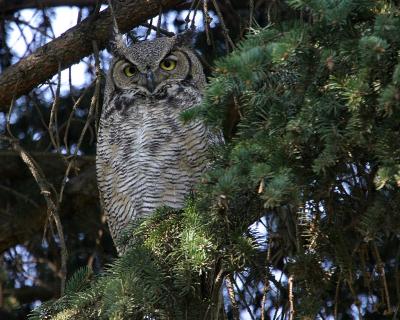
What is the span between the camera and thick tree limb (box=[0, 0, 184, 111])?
3.62 m

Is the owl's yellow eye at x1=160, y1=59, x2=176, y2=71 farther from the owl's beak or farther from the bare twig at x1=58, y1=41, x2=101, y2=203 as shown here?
the bare twig at x1=58, y1=41, x2=101, y2=203

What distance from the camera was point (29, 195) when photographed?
4.39m

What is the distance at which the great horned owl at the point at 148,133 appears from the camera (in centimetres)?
344

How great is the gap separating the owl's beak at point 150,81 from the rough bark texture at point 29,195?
0.74m

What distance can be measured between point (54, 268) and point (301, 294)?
2194mm

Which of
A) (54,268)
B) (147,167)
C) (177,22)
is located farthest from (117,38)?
(54,268)

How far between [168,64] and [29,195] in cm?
110

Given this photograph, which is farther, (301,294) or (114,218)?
(114,218)

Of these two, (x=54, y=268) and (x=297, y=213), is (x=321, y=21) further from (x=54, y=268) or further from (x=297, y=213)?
(x=54, y=268)

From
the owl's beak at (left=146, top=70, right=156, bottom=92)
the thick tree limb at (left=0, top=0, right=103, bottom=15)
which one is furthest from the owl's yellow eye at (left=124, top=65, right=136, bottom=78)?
the thick tree limb at (left=0, top=0, right=103, bottom=15)

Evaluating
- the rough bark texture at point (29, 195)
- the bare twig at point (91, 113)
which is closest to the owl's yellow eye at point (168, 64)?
the bare twig at point (91, 113)

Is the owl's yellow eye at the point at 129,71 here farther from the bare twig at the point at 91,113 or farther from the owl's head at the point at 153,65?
the bare twig at the point at 91,113

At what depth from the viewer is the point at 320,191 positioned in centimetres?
237

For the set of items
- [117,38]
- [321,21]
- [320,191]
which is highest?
[117,38]
